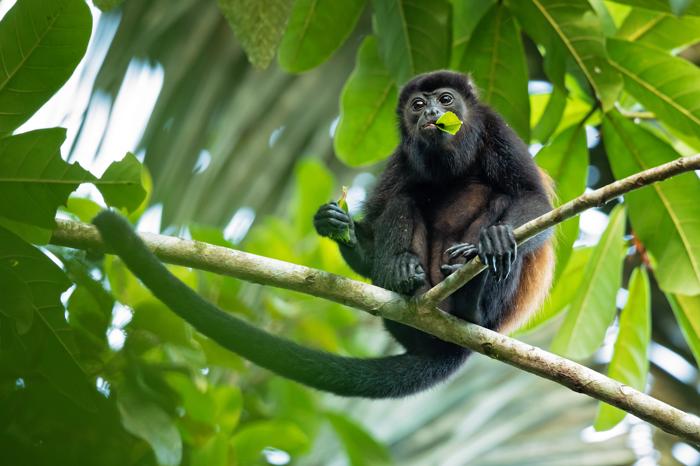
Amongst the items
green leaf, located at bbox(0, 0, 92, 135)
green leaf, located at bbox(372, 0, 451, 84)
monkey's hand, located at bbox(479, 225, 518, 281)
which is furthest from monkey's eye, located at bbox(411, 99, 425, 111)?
green leaf, located at bbox(0, 0, 92, 135)

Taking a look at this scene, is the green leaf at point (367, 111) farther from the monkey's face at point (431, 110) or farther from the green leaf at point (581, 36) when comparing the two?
the green leaf at point (581, 36)

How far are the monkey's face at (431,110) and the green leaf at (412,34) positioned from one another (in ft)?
0.42

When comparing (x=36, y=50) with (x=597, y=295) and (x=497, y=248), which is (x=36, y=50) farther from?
(x=597, y=295)

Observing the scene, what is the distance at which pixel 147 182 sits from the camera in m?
3.53

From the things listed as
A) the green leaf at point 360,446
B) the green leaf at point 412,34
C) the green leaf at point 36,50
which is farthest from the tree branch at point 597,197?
the green leaf at point 360,446

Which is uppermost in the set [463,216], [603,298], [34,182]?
[34,182]

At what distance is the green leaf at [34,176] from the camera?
2.34 metres

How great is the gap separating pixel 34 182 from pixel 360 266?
1.43m

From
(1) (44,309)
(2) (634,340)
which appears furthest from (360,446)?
(1) (44,309)

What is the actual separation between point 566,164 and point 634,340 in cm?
77

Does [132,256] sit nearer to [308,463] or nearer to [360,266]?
[360,266]

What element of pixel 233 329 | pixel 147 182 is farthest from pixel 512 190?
pixel 147 182

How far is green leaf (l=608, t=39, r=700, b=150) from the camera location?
3160 mm

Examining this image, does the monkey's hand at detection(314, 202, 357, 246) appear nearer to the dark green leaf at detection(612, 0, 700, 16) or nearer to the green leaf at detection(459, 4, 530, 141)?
the green leaf at detection(459, 4, 530, 141)
